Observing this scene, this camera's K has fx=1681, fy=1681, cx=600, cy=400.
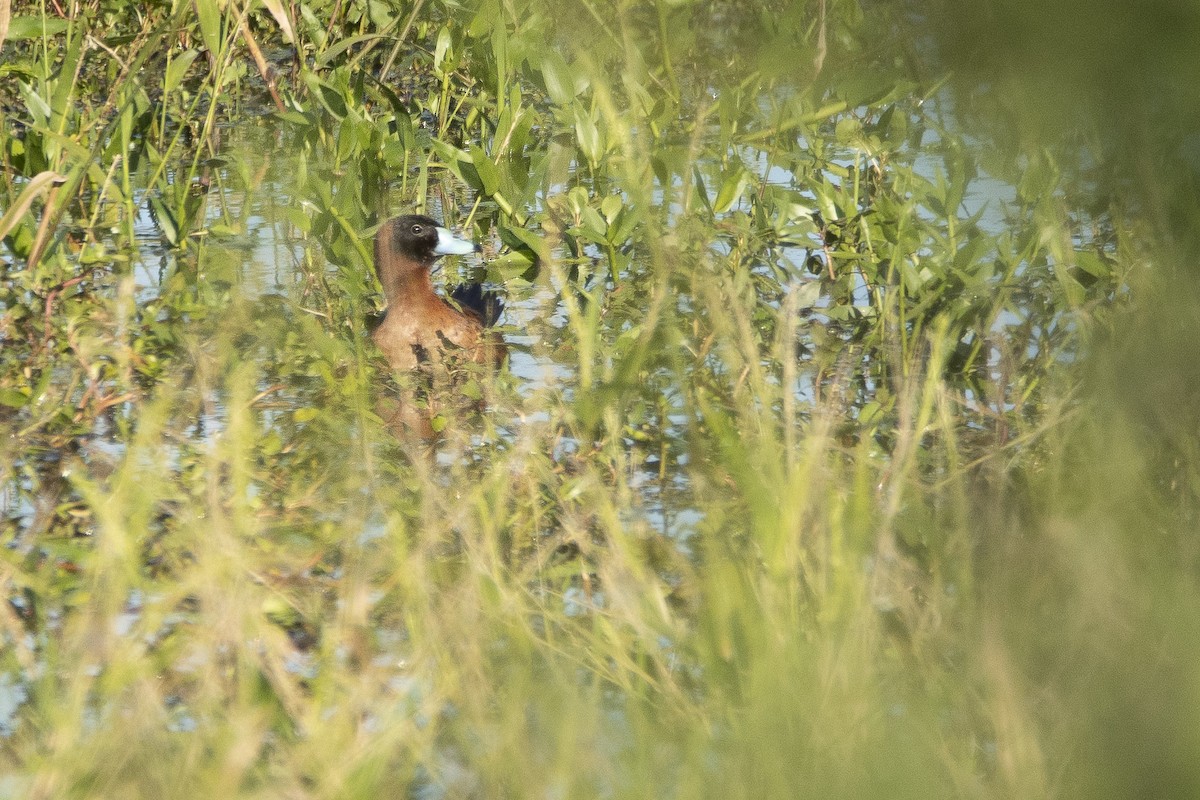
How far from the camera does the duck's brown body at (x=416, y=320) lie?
5.24 metres

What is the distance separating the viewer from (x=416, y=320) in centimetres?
538

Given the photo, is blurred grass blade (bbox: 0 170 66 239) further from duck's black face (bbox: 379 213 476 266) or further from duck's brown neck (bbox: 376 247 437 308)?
duck's black face (bbox: 379 213 476 266)

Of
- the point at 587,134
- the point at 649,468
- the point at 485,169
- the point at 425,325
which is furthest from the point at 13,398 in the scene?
the point at 587,134

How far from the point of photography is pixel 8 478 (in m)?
3.93

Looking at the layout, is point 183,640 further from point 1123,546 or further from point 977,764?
point 1123,546

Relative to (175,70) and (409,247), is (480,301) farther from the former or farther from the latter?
(175,70)

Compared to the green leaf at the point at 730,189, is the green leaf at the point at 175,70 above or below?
above

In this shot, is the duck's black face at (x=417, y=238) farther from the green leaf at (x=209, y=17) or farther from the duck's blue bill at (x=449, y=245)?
the green leaf at (x=209, y=17)

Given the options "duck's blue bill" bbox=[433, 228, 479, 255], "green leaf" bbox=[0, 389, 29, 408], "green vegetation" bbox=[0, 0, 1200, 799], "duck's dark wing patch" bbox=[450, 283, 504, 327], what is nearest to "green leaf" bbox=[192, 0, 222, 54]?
"green vegetation" bbox=[0, 0, 1200, 799]

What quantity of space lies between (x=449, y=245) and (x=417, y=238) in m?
0.18

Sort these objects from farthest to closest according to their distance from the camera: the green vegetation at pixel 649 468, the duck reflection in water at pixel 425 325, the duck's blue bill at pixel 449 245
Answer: the duck's blue bill at pixel 449 245
the duck reflection in water at pixel 425 325
the green vegetation at pixel 649 468

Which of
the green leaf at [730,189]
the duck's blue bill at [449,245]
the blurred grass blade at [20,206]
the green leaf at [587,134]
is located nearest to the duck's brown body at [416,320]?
the duck's blue bill at [449,245]

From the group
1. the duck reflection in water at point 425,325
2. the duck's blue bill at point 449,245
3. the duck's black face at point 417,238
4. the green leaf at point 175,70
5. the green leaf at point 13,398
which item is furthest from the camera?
the duck's blue bill at point 449,245

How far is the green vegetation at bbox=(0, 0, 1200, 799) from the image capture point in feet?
6.01
